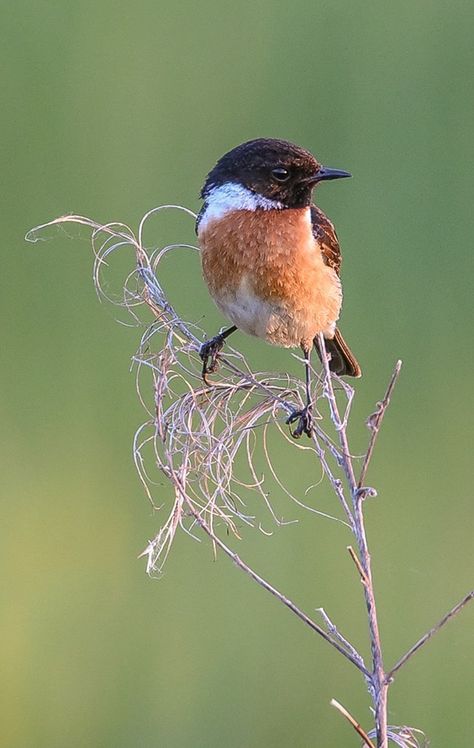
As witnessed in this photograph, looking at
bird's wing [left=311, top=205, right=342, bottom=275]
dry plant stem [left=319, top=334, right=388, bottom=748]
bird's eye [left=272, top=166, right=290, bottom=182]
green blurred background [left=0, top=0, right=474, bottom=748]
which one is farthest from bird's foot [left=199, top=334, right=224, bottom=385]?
dry plant stem [left=319, top=334, right=388, bottom=748]

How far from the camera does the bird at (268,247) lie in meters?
4.07

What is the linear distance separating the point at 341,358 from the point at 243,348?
0.49 metres

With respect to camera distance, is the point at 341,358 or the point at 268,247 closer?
the point at 268,247

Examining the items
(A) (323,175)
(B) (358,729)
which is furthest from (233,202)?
(B) (358,729)

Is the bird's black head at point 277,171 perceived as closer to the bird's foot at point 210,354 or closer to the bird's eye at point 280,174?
the bird's eye at point 280,174

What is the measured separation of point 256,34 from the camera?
6328mm

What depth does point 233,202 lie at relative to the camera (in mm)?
4215

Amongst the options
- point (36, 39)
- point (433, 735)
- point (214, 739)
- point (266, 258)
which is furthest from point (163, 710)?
point (36, 39)

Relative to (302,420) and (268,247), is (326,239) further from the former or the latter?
(302,420)

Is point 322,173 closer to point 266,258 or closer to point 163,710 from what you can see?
point 266,258

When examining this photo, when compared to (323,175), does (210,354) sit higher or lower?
lower

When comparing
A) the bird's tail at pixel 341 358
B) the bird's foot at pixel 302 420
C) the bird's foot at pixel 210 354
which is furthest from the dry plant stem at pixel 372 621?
the bird's tail at pixel 341 358

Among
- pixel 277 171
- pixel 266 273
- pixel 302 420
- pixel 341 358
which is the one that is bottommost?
pixel 341 358

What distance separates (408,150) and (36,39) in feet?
5.72
